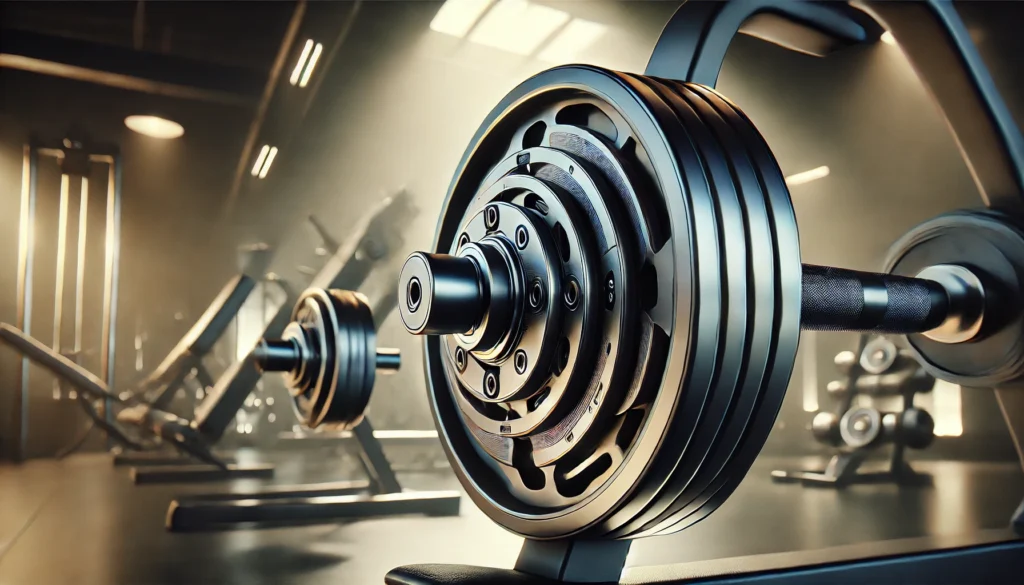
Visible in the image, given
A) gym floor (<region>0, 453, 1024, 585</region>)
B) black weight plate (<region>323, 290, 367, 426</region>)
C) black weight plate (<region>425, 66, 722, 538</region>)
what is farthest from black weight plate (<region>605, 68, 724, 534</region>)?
black weight plate (<region>323, 290, 367, 426</region>)

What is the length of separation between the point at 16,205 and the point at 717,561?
51.4 inches

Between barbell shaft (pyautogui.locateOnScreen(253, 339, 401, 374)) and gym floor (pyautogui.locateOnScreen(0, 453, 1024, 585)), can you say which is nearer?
gym floor (pyautogui.locateOnScreen(0, 453, 1024, 585))

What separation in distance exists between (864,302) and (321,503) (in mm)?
1028

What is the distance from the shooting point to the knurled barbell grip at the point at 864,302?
0.74 meters

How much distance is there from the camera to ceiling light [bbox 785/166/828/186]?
1565mm

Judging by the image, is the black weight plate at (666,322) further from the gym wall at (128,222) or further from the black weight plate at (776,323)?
the gym wall at (128,222)

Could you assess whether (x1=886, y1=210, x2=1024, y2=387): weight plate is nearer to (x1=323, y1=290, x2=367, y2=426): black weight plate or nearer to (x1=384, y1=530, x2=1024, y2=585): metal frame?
(x1=384, y1=530, x2=1024, y2=585): metal frame

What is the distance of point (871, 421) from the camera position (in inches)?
61.3

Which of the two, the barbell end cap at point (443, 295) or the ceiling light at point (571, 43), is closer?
the barbell end cap at point (443, 295)

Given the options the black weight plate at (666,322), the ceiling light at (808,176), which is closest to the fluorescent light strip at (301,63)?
the black weight plate at (666,322)

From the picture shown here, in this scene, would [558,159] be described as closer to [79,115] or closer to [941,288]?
[941,288]

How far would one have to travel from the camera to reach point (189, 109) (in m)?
1.42

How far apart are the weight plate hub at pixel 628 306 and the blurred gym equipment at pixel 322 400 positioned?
0.61 m

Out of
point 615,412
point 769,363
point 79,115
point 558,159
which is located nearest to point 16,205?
point 79,115
